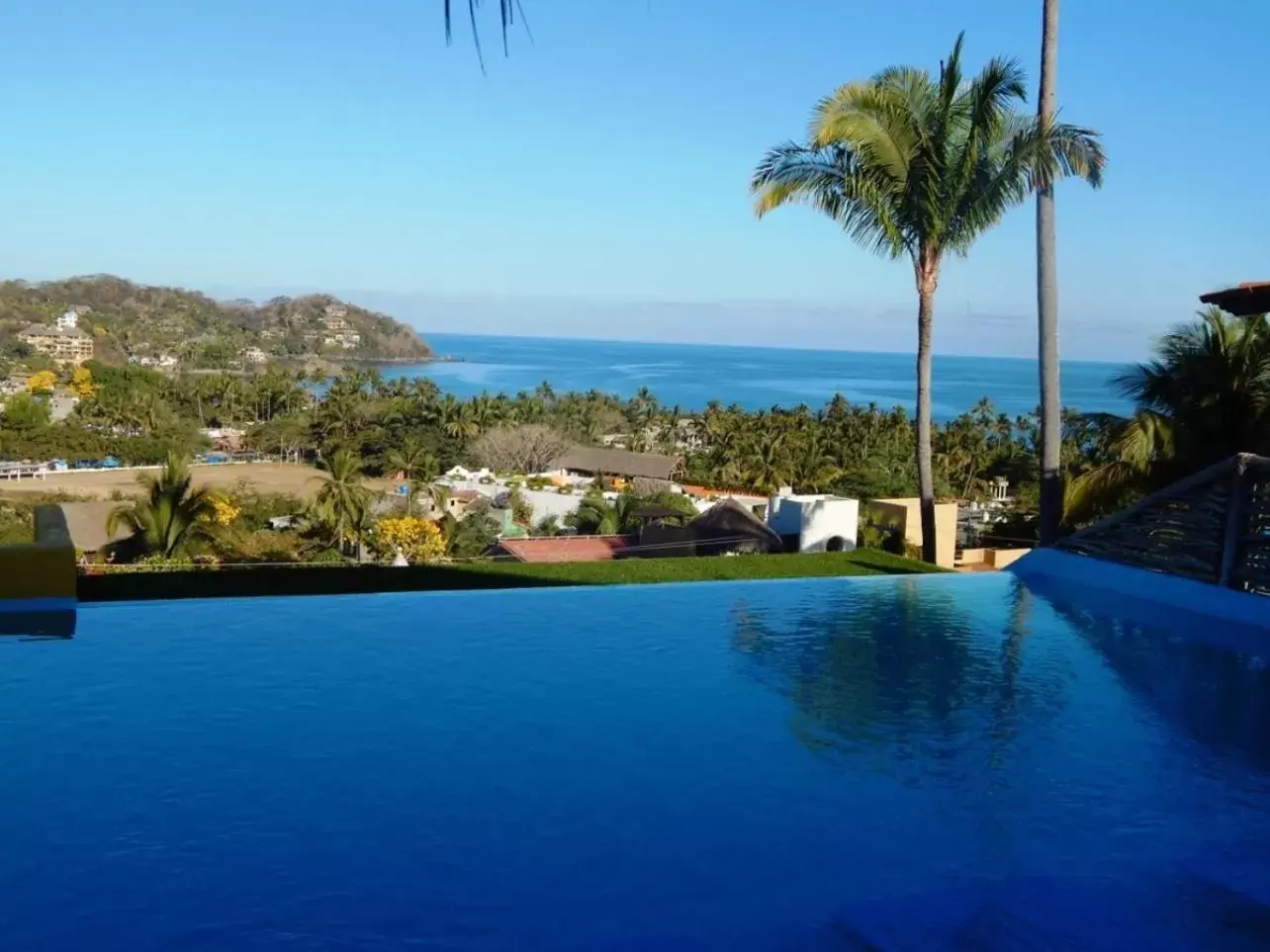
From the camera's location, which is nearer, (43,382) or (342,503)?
(342,503)

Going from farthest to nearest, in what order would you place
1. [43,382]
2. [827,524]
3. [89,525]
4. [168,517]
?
[43,382] < [89,525] < [168,517] < [827,524]

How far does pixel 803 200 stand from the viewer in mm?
13562

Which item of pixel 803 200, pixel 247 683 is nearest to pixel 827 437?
pixel 803 200

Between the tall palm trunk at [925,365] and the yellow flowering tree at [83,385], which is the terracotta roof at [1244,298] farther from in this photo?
the yellow flowering tree at [83,385]

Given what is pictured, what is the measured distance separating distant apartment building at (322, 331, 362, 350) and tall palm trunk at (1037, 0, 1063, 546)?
160 m

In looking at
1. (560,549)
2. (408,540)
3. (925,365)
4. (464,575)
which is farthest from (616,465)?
(464,575)

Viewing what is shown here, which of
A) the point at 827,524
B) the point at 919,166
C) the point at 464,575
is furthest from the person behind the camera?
the point at 827,524

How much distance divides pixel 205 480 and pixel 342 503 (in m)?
33.6

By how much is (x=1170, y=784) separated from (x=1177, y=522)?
14.6 ft

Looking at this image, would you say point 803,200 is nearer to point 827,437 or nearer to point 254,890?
point 254,890

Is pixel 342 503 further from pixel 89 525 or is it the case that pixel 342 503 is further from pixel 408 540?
pixel 89 525

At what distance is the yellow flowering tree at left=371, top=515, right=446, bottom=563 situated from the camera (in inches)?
1136

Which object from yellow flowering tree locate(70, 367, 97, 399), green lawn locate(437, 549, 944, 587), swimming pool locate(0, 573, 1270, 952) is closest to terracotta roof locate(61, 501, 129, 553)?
green lawn locate(437, 549, 944, 587)

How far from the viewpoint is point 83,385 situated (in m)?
78.7
